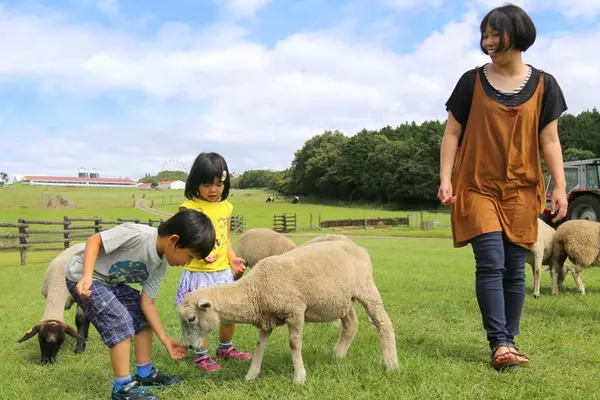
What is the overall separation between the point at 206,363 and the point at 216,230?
126 centimetres

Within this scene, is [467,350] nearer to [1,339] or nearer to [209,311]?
[209,311]

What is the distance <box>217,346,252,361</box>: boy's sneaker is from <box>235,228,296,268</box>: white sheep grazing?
3281 millimetres

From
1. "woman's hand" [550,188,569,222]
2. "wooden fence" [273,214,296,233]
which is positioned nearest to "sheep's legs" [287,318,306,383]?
"woman's hand" [550,188,569,222]

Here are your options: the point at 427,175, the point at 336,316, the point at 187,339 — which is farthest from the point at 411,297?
the point at 427,175

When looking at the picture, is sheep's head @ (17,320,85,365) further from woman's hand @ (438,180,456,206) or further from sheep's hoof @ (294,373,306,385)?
woman's hand @ (438,180,456,206)

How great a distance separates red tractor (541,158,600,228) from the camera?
19.1 metres

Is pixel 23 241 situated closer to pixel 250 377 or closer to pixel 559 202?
pixel 250 377

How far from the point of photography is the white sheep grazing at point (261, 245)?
8.48 meters

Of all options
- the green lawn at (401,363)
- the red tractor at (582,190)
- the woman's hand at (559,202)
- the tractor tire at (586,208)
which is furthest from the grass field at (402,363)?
the red tractor at (582,190)

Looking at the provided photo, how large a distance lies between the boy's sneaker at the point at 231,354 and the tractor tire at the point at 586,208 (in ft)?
57.6

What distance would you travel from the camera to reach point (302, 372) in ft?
13.1

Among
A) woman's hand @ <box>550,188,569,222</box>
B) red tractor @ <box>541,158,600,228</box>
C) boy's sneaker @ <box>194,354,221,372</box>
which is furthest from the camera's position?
red tractor @ <box>541,158,600,228</box>

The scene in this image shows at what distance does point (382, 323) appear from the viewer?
4430 millimetres

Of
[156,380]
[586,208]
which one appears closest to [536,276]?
[156,380]
